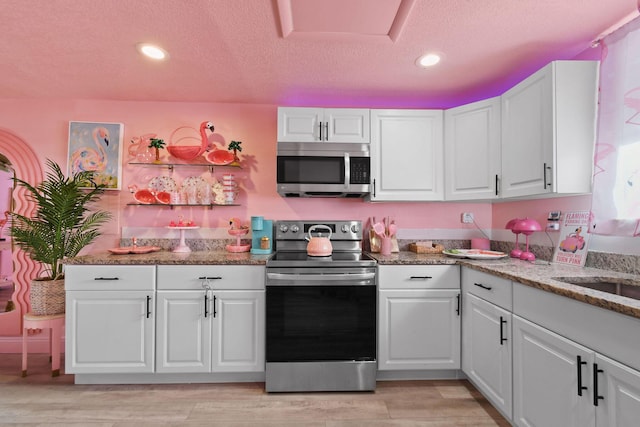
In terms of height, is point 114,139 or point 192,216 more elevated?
point 114,139

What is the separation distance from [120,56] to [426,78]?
2110 millimetres

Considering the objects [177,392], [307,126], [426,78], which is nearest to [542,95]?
[426,78]

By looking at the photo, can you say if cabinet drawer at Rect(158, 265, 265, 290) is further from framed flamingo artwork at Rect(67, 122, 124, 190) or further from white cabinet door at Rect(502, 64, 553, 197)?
white cabinet door at Rect(502, 64, 553, 197)

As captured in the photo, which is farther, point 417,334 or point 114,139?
point 114,139

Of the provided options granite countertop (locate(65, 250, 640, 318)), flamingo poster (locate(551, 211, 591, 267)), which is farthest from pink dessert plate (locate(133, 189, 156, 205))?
flamingo poster (locate(551, 211, 591, 267))

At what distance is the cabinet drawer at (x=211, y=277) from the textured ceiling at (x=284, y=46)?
1.38 m

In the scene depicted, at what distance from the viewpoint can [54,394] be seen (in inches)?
78.7

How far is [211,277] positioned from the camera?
2059 millimetres

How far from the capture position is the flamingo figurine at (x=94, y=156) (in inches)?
103

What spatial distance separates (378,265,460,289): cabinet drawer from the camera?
2107mm

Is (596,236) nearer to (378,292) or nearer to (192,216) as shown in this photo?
(378,292)

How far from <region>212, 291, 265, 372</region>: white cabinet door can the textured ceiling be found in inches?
62.0

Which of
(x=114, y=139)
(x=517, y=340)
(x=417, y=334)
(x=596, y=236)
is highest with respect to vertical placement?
(x=114, y=139)

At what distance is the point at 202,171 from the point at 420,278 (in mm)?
2015
